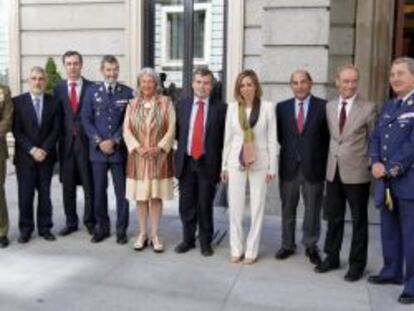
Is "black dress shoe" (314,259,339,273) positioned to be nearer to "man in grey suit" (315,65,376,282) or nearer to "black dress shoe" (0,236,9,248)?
"man in grey suit" (315,65,376,282)

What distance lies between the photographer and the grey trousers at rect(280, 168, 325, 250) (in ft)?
20.3

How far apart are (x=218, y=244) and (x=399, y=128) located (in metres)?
2.57

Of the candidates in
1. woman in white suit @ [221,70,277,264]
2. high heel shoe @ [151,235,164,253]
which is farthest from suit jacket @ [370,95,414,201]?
high heel shoe @ [151,235,164,253]

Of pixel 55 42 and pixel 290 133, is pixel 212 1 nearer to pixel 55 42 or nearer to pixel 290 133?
pixel 55 42

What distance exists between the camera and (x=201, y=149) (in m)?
6.33

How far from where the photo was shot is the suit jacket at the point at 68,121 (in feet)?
22.7

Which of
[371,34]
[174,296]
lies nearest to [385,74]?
[371,34]

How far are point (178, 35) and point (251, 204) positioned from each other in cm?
553

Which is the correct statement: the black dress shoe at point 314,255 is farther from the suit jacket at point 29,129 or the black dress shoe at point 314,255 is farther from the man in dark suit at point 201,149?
the suit jacket at point 29,129

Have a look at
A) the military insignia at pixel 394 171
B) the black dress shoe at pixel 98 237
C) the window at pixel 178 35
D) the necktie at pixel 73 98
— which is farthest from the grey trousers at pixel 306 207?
the window at pixel 178 35

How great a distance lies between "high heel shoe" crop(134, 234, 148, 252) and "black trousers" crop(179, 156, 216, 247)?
433mm

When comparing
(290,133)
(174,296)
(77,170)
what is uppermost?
(290,133)

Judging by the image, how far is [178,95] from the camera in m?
11.0

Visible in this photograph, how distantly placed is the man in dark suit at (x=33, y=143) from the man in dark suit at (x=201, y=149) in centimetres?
146
